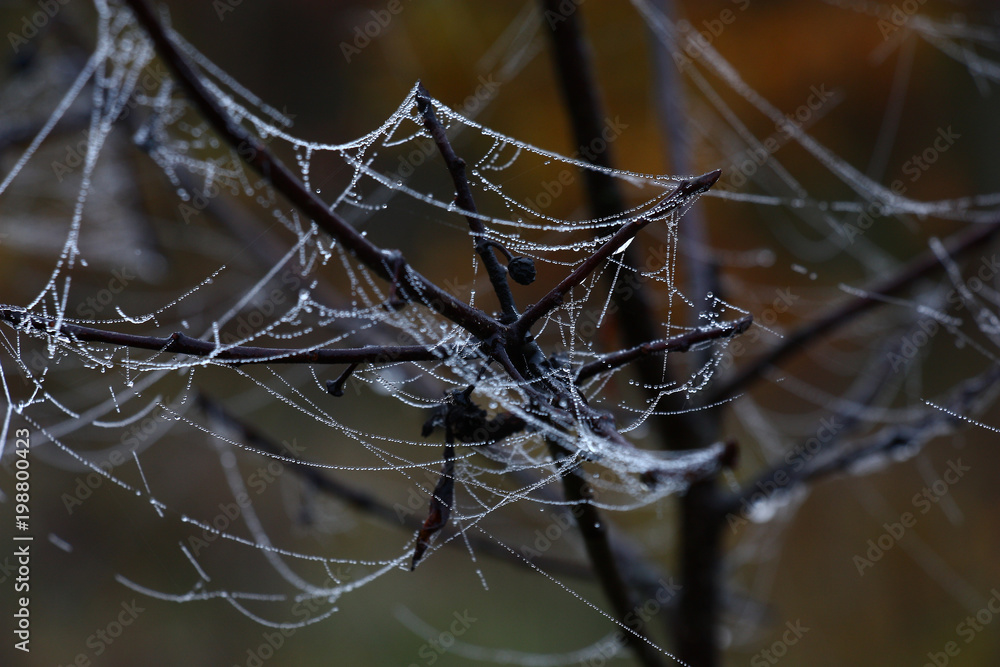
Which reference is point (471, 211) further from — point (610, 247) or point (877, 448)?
point (877, 448)

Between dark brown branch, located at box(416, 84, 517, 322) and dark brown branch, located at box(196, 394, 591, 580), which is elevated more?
dark brown branch, located at box(416, 84, 517, 322)

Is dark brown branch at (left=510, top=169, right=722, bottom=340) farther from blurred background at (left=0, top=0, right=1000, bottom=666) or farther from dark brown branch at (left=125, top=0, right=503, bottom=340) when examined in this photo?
blurred background at (left=0, top=0, right=1000, bottom=666)

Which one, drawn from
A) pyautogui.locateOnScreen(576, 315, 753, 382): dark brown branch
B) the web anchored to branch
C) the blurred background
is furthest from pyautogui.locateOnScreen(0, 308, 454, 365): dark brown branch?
the blurred background

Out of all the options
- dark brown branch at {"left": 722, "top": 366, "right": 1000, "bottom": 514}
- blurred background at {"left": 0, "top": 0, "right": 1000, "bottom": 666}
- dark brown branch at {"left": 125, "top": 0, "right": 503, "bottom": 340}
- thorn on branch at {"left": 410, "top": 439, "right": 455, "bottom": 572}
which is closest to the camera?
dark brown branch at {"left": 125, "top": 0, "right": 503, "bottom": 340}

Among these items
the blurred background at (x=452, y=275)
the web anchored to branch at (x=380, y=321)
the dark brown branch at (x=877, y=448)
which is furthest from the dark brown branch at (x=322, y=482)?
the blurred background at (x=452, y=275)

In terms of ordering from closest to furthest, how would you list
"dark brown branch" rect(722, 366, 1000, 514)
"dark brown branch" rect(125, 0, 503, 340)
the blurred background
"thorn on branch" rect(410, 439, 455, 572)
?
"dark brown branch" rect(125, 0, 503, 340)
"thorn on branch" rect(410, 439, 455, 572)
"dark brown branch" rect(722, 366, 1000, 514)
the blurred background
